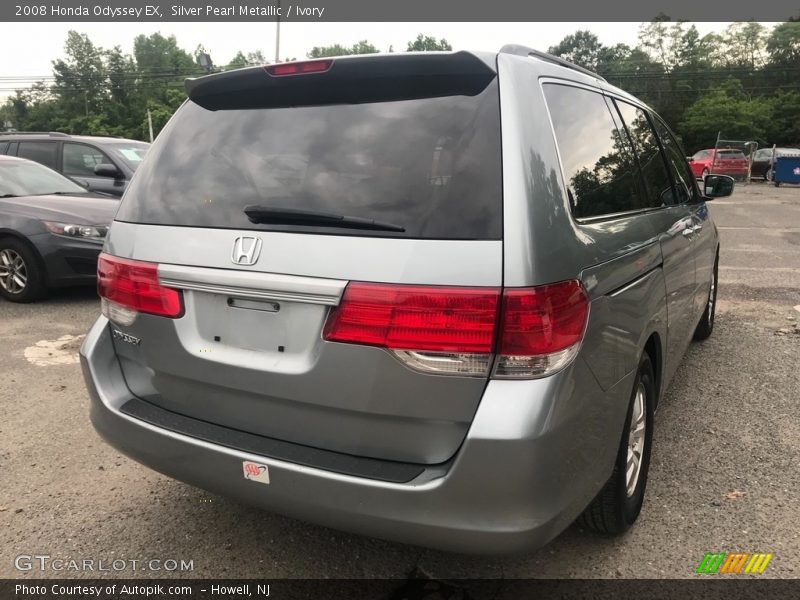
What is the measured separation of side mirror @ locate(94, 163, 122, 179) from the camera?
8.44 metres

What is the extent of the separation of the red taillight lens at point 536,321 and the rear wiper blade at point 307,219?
38cm

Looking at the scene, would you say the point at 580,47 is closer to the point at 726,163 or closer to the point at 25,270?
the point at 726,163

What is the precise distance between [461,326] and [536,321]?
204 millimetres

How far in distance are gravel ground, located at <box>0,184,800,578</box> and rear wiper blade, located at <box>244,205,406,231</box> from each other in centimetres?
133

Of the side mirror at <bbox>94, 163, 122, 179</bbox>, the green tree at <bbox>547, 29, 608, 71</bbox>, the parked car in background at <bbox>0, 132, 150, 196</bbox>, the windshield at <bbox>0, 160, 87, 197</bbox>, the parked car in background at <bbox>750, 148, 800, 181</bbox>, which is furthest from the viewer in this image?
the green tree at <bbox>547, 29, 608, 71</bbox>

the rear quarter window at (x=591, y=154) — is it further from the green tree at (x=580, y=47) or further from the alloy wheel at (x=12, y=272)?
the green tree at (x=580, y=47)

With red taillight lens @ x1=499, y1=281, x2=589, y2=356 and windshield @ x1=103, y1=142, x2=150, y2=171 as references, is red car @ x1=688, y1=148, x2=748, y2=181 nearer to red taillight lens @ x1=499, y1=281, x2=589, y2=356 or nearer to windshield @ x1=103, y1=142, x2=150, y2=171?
windshield @ x1=103, y1=142, x2=150, y2=171

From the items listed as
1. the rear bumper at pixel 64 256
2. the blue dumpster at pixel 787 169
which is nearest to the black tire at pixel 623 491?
the rear bumper at pixel 64 256

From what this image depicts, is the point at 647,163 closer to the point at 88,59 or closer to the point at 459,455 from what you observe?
the point at 459,455

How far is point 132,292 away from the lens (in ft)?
7.04

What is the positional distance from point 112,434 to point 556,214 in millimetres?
1743

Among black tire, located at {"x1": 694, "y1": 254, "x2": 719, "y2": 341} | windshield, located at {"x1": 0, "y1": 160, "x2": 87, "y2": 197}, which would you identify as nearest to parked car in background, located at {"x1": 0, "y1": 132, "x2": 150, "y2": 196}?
windshield, located at {"x1": 0, "y1": 160, "x2": 87, "y2": 197}
